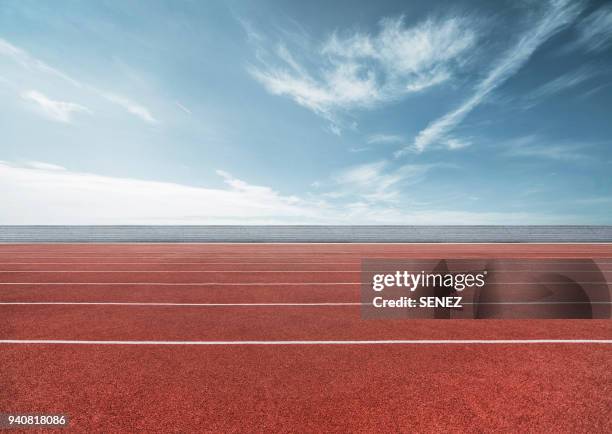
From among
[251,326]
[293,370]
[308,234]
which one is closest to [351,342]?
[293,370]

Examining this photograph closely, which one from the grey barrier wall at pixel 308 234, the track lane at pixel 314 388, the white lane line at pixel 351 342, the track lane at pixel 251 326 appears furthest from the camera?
the grey barrier wall at pixel 308 234

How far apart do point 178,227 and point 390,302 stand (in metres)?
26.6

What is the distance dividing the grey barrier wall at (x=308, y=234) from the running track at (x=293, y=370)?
21915mm

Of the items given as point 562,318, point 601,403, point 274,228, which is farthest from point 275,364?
point 274,228

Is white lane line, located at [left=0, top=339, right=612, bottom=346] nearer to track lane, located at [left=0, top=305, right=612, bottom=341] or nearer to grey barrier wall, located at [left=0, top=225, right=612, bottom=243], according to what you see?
track lane, located at [left=0, top=305, right=612, bottom=341]

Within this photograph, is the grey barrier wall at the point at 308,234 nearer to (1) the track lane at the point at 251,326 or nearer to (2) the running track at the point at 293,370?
(1) the track lane at the point at 251,326

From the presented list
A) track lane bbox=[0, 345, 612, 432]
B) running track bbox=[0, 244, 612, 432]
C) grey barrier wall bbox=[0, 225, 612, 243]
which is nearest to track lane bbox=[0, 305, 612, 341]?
running track bbox=[0, 244, 612, 432]

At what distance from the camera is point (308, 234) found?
92.3ft

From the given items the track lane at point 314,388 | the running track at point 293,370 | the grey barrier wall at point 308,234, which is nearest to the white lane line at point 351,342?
the running track at point 293,370

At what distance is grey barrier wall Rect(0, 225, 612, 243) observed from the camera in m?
26.9

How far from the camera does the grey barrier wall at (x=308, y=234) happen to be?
1057 inches

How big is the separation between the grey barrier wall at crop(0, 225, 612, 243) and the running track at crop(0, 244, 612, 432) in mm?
21915

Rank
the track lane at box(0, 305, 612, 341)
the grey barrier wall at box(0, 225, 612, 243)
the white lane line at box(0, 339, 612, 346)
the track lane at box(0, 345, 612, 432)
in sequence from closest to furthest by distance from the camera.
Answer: the track lane at box(0, 345, 612, 432) < the white lane line at box(0, 339, 612, 346) < the track lane at box(0, 305, 612, 341) < the grey barrier wall at box(0, 225, 612, 243)

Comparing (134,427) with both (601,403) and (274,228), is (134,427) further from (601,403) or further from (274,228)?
(274,228)
